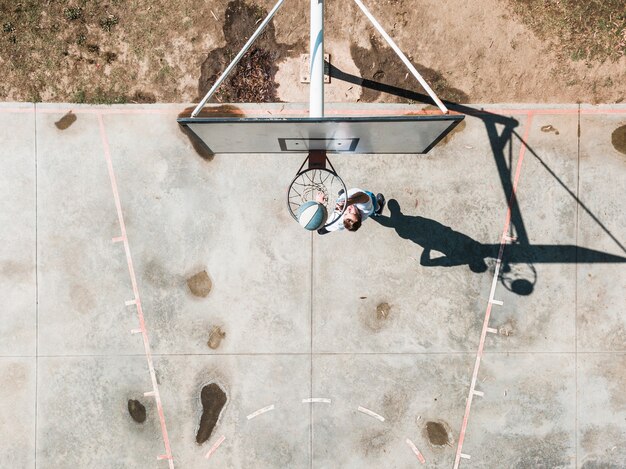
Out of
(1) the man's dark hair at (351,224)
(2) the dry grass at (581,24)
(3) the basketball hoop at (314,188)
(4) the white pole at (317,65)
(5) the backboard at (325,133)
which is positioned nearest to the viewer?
(5) the backboard at (325,133)

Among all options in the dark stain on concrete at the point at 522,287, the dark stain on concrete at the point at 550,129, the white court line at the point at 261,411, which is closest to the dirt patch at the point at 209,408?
the white court line at the point at 261,411

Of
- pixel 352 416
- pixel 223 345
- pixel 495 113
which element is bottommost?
pixel 352 416

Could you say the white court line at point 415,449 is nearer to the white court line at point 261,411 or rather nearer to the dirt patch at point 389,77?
the white court line at point 261,411

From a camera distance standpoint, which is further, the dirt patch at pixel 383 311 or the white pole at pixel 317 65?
the dirt patch at pixel 383 311

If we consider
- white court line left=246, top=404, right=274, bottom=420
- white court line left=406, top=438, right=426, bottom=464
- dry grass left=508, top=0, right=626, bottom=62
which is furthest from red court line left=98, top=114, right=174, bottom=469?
dry grass left=508, top=0, right=626, bottom=62

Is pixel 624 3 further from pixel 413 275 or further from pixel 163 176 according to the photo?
pixel 163 176

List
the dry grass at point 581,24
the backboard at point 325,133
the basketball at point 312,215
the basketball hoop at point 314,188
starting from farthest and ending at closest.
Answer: the dry grass at point 581,24 → the basketball hoop at point 314,188 → the basketball at point 312,215 → the backboard at point 325,133

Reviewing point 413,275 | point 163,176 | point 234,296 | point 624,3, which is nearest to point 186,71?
point 163,176
